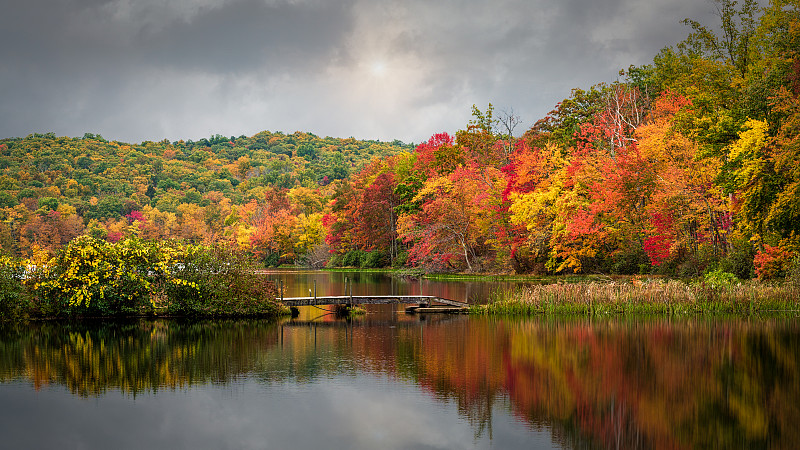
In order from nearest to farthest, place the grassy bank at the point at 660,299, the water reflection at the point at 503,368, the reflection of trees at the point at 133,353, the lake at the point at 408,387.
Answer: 1. the lake at the point at 408,387
2. the water reflection at the point at 503,368
3. the reflection of trees at the point at 133,353
4. the grassy bank at the point at 660,299

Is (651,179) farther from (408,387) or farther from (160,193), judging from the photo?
(160,193)

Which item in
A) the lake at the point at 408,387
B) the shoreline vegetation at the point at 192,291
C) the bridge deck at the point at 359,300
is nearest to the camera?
the lake at the point at 408,387

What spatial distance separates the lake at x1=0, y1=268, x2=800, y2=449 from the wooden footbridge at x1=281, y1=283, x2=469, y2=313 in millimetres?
4000

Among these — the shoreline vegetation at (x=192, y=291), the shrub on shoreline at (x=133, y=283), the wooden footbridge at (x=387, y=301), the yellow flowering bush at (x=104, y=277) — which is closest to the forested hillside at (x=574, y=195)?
the shoreline vegetation at (x=192, y=291)

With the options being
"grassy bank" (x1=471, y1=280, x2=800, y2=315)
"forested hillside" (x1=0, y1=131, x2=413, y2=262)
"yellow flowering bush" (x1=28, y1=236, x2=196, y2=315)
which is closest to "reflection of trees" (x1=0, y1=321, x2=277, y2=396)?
"yellow flowering bush" (x1=28, y1=236, x2=196, y2=315)

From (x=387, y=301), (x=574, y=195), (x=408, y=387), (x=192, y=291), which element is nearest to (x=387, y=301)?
(x=387, y=301)

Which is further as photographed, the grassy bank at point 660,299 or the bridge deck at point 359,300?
the bridge deck at point 359,300

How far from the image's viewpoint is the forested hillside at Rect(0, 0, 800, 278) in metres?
28.8

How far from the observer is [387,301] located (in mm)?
28453

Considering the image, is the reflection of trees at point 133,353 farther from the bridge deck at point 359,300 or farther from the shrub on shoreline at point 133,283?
the bridge deck at point 359,300

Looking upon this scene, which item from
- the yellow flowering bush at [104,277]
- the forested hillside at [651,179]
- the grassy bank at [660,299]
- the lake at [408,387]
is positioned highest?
the forested hillside at [651,179]

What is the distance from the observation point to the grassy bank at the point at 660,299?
25.7 m

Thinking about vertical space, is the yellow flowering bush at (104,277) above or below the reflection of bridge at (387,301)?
above

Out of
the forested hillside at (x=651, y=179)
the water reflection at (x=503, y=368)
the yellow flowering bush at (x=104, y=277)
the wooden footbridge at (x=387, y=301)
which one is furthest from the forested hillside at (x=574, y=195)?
the yellow flowering bush at (x=104, y=277)
